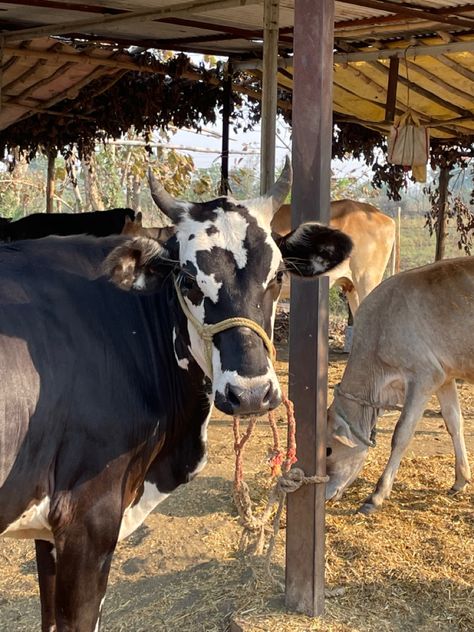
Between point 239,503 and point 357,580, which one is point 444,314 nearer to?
point 357,580

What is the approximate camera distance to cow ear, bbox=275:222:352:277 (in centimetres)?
346

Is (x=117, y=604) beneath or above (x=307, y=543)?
beneath

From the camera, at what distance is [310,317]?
3865mm

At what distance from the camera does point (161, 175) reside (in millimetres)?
16547

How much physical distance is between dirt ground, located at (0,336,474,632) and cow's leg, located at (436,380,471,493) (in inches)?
4.1

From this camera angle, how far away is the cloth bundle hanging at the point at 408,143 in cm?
768

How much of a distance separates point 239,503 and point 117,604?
3.24 ft

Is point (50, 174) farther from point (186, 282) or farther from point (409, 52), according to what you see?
point (186, 282)

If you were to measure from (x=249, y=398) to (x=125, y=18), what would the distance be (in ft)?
15.4

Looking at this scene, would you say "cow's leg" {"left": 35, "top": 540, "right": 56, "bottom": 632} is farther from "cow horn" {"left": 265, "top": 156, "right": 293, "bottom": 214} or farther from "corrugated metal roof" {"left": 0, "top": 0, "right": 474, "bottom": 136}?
"corrugated metal roof" {"left": 0, "top": 0, "right": 474, "bottom": 136}

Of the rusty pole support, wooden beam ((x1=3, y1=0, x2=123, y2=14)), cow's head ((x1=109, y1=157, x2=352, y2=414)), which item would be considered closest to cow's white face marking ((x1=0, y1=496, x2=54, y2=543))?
cow's head ((x1=109, y1=157, x2=352, y2=414))

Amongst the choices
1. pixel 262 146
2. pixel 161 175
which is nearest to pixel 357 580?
pixel 262 146

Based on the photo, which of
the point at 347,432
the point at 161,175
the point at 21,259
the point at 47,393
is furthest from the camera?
the point at 161,175

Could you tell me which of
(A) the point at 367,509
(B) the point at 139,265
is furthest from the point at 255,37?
(B) the point at 139,265
